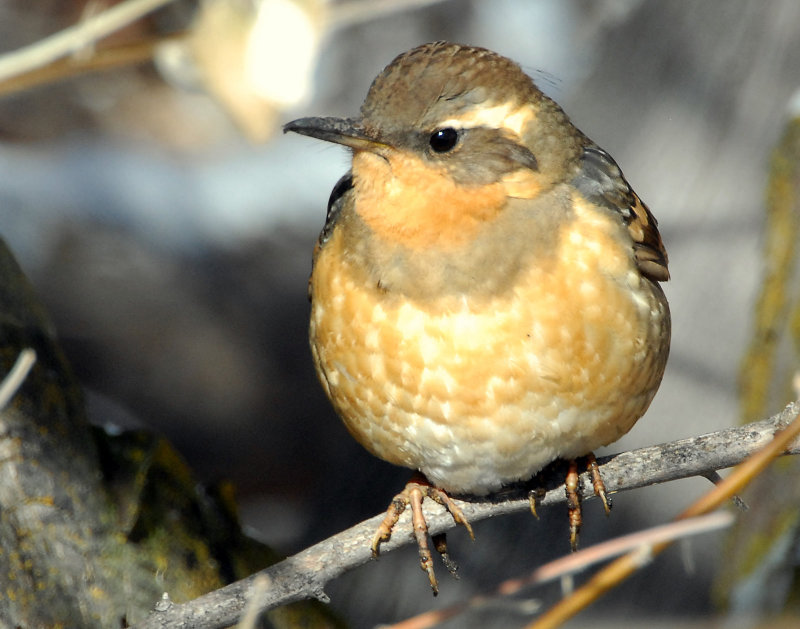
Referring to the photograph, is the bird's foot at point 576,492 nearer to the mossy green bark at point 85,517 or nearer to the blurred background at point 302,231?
the mossy green bark at point 85,517

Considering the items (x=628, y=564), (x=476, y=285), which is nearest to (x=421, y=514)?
(x=476, y=285)

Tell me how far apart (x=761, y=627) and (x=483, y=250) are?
8.69 feet

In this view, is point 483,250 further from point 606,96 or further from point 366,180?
point 606,96

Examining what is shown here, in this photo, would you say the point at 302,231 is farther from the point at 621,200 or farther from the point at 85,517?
the point at 621,200

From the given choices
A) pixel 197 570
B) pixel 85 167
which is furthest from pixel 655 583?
pixel 85 167

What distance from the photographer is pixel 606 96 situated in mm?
5047

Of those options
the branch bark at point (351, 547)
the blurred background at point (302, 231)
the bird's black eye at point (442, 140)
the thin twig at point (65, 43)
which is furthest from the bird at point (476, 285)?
the blurred background at point (302, 231)

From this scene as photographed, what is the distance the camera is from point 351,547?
264 centimetres

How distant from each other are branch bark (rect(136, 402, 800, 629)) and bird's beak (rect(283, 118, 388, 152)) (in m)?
1.01

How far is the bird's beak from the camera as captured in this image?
2.58 m

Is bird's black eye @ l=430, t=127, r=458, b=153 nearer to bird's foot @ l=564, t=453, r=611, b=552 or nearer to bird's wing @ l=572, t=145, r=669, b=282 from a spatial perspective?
bird's wing @ l=572, t=145, r=669, b=282

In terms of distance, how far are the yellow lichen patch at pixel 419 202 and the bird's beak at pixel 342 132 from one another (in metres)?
0.04

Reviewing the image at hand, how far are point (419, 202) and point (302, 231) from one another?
2.89m

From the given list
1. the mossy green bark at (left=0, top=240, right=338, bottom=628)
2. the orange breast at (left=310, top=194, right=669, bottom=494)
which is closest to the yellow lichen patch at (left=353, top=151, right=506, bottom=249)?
the orange breast at (left=310, top=194, right=669, bottom=494)
